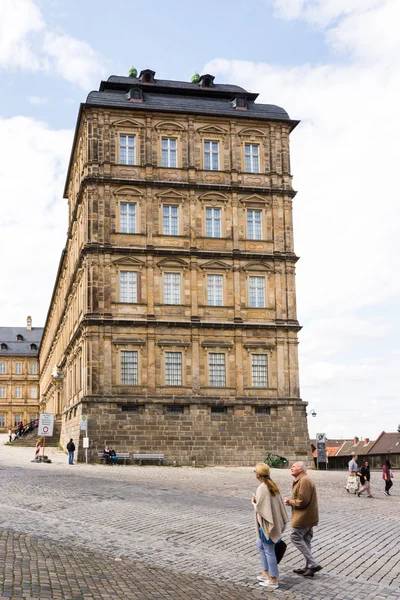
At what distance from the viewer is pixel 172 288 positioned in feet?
141

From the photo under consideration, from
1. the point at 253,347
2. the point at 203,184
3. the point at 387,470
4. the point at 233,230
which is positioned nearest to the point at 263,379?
the point at 253,347

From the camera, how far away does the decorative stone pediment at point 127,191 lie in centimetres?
4338

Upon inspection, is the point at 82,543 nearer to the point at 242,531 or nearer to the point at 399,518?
the point at 242,531

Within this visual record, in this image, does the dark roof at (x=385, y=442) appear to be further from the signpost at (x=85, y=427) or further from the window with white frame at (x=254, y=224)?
the signpost at (x=85, y=427)

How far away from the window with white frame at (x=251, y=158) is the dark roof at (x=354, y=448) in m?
38.5

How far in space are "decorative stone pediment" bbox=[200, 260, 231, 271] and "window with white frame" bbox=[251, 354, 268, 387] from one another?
5036 millimetres

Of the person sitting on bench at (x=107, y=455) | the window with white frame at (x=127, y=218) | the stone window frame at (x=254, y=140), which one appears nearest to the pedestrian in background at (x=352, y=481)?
the person sitting on bench at (x=107, y=455)

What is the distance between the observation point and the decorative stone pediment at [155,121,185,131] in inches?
1753

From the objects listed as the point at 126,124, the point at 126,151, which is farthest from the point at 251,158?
the point at 126,124

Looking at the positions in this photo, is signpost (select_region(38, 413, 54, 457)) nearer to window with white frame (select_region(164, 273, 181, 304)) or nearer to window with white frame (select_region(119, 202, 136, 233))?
window with white frame (select_region(164, 273, 181, 304))

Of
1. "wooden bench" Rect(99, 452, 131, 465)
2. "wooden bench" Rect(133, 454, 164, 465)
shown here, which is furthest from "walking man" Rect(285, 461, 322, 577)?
"wooden bench" Rect(133, 454, 164, 465)

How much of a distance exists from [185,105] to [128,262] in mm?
9913

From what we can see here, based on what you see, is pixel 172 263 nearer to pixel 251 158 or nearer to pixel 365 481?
pixel 251 158

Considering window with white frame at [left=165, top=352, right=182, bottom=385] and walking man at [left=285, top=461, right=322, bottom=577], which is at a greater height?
window with white frame at [left=165, top=352, right=182, bottom=385]
